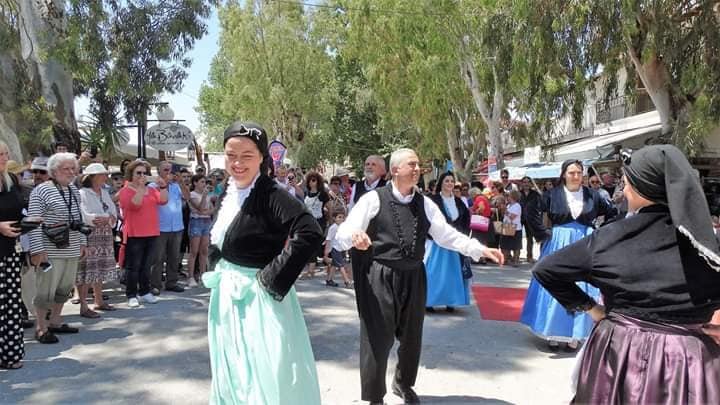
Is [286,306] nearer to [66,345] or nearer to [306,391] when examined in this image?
[306,391]

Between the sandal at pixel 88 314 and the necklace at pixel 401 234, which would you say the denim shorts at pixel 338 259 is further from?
the necklace at pixel 401 234

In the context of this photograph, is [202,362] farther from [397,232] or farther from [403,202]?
[403,202]

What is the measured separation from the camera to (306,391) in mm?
2596

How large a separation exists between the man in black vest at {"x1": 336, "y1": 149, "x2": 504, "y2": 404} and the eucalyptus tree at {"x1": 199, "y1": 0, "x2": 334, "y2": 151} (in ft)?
82.0

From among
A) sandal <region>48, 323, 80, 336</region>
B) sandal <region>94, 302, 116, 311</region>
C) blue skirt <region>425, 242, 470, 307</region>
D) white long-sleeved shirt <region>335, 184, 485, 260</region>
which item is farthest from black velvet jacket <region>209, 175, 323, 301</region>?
sandal <region>94, 302, 116, 311</region>

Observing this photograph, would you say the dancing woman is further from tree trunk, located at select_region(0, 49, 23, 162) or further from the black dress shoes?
tree trunk, located at select_region(0, 49, 23, 162)

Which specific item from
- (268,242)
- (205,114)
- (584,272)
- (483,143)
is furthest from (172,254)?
(205,114)

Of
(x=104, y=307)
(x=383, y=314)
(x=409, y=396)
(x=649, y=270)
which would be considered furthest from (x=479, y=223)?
(x=649, y=270)

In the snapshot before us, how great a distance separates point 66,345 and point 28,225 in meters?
1.50

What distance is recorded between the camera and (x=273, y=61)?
92.7ft

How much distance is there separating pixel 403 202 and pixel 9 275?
11.2 ft

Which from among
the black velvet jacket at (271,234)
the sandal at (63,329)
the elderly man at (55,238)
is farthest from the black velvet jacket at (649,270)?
the sandal at (63,329)

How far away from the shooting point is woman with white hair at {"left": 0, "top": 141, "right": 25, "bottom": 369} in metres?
4.30

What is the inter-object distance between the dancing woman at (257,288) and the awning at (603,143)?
52.6 feet
